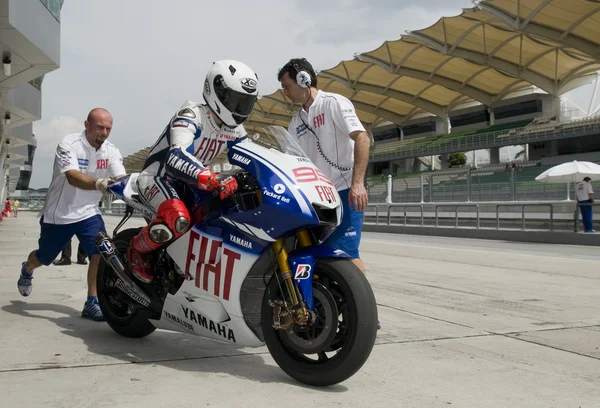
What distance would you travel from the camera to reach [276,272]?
3.21 meters

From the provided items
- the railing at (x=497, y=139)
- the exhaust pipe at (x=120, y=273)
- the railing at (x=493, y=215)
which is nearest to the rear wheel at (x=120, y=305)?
the exhaust pipe at (x=120, y=273)

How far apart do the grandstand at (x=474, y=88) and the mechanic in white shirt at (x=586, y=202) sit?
6481mm

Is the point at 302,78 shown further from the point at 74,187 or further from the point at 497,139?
the point at 497,139

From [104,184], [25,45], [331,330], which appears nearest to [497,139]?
[25,45]

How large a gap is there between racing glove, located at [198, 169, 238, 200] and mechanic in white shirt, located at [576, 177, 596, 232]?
608 inches

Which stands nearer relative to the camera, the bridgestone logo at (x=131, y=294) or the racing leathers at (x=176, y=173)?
the racing leathers at (x=176, y=173)

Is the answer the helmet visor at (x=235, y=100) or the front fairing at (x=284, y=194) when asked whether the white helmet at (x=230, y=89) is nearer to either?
the helmet visor at (x=235, y=100)

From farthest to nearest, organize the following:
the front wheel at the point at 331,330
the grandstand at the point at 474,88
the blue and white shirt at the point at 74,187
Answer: the grandstand at the point at 474,88 < the blue and white shirt at the point at 74,187 < the front wheel at the point at 331,330

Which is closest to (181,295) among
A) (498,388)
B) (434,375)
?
(434,375)

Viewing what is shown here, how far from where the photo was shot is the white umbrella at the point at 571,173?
1942 cm

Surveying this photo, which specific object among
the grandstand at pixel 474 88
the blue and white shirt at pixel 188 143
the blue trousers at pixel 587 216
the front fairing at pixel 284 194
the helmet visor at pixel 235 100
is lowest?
the front fairing at pixel 284 194

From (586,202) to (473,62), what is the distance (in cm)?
3333

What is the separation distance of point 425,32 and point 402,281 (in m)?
39.3

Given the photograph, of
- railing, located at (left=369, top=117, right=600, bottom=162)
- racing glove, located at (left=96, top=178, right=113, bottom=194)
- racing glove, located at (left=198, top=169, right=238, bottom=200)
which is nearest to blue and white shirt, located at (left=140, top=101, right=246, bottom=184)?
racing glove, located at (left=198, top=169, right=238, bottom=200)
